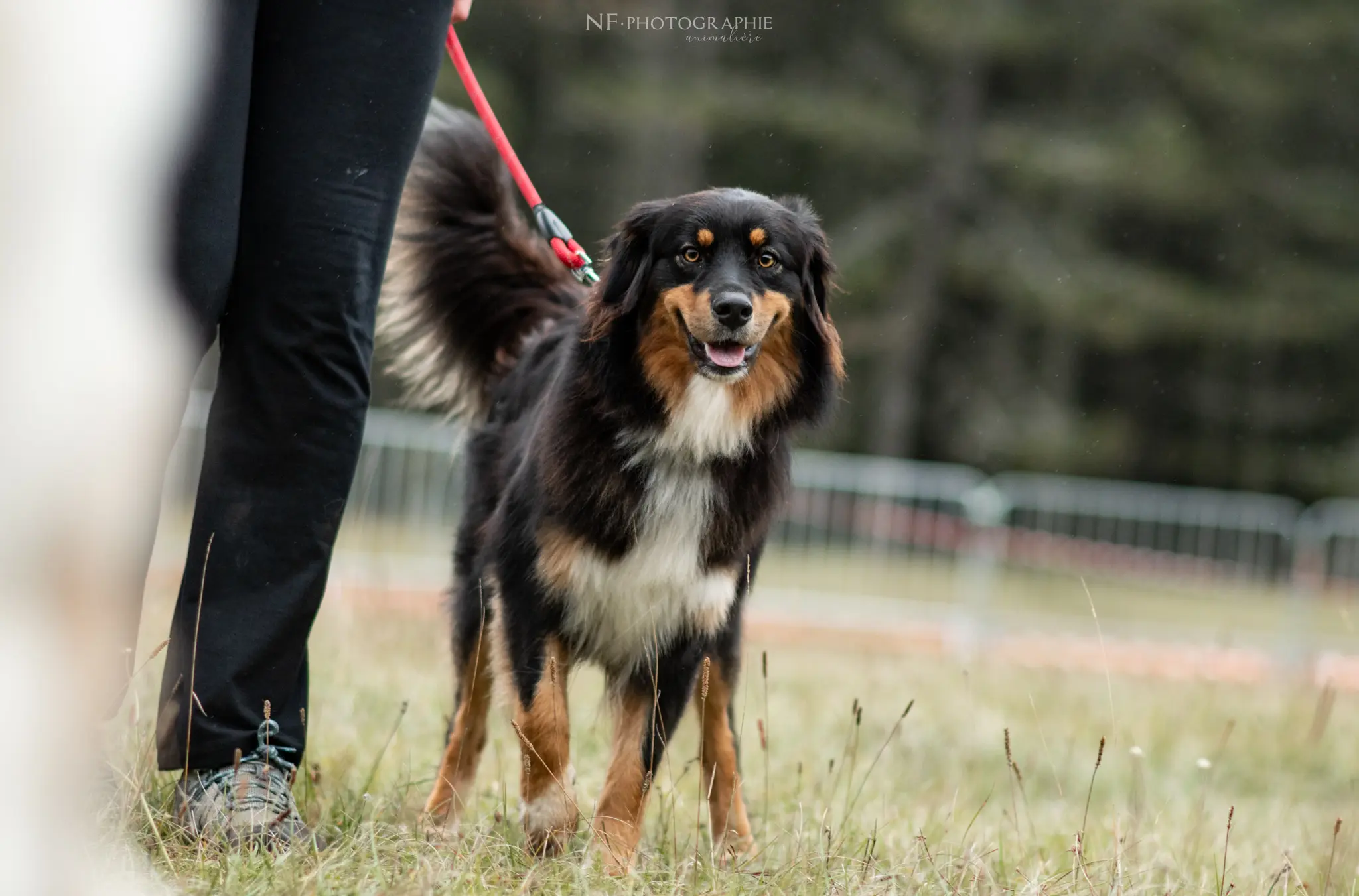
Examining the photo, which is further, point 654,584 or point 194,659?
point 654,584

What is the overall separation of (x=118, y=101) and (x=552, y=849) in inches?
87.6

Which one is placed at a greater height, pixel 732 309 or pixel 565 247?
pixel 565 247

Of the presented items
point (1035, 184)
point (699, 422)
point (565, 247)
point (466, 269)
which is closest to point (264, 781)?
point (699, 422)

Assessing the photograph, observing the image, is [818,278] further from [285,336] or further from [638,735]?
[285,336]

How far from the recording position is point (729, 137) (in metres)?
22.4

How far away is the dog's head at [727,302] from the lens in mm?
3682

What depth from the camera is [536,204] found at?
3.90 m

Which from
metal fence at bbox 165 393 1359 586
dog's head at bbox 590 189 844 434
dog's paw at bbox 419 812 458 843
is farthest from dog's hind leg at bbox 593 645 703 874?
metal fence at bbox 165 393 1359 586

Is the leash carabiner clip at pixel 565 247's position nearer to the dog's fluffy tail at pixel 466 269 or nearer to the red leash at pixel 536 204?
the red leash at pixel 536 204

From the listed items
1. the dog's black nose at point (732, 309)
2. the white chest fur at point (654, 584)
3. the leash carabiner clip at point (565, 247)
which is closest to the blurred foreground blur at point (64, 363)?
the white chest fur at point (654, 584)

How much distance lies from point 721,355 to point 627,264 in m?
0.41

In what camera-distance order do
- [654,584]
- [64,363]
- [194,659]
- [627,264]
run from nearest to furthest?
[64,363] → [194,659] → [654,584] → [627,264]

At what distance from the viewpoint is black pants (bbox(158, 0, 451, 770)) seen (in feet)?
8.86

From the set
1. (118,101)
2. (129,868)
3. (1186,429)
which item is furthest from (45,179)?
(1186,429)
